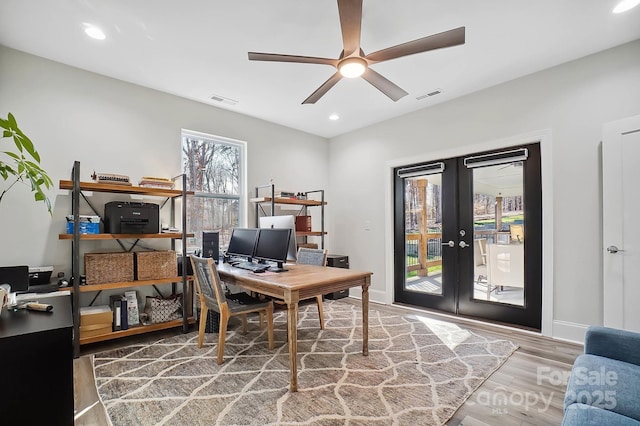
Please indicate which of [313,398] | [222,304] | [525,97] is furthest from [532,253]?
[222,304]

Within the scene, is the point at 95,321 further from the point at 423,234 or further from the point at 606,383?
the point at 423,234

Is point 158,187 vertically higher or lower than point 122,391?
higher

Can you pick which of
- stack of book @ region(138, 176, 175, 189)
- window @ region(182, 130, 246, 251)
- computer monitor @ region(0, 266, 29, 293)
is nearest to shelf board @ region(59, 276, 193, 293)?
window @ region(182, 130, 246, 251)

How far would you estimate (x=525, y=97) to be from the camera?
3391mm

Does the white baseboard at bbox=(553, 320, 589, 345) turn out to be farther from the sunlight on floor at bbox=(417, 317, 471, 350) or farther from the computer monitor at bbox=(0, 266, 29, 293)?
the computer monitor at bbox=(0, 266, 29, 293)

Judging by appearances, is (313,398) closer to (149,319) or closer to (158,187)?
(149,319)

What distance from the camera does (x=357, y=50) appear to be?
215 centimetres

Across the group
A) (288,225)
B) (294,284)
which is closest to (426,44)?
(294,284)

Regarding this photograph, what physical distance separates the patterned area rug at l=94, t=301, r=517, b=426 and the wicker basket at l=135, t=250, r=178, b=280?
0.65 meters

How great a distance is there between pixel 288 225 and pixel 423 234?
80.8 inches

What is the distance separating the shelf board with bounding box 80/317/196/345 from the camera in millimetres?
2838

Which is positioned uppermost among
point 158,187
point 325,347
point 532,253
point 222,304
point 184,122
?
point 184,122

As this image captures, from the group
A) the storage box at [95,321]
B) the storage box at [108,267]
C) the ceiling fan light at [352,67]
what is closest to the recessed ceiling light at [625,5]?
the ceiling fan light at [352,67]

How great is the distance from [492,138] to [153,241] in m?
4.07
